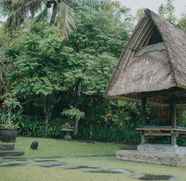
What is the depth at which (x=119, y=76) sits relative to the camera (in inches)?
497


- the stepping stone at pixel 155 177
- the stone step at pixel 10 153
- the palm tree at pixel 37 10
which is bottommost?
the stepping stone at pixel 155 177

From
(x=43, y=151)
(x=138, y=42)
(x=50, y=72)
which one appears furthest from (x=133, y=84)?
(x=50, y=72)

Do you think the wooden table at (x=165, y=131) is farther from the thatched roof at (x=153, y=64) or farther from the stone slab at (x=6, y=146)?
the stone slab at (x=6, y=146)

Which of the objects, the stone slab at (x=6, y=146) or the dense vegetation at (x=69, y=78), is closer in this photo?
the stone slab at (x=6, y=146)

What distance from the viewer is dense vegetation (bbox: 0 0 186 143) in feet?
56.2

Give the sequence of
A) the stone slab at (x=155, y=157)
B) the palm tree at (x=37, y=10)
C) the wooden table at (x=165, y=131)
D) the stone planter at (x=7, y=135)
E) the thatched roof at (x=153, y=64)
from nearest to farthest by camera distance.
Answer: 1. the stone slab at (x=155, y=157)
2. the thatched roof at (x=153, y=64)
3. the wooden table at (x=165, y=131)
4. the stone planter at (x=7, y=135)
5. the palm tree at (x=37, y=10)

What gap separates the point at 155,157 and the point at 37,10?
44.8 ft

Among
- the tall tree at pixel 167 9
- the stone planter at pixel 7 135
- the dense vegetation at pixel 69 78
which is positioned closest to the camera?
the stone planter at pixel 7 135

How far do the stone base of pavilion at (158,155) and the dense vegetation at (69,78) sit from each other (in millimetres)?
5482

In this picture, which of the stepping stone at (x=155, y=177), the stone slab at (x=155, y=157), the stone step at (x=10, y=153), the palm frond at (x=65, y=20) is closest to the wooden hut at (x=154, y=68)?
the stone slab at (x=155, y=157)

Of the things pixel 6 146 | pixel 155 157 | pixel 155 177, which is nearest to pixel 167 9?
pixel 155 157

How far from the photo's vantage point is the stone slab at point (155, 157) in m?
10.2

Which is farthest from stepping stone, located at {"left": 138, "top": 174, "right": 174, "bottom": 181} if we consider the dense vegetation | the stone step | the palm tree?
the palm tree

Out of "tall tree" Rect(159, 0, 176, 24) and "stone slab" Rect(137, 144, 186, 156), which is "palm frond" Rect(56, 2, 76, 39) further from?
"stone slab" Rect(137, 144, 186, 156)
